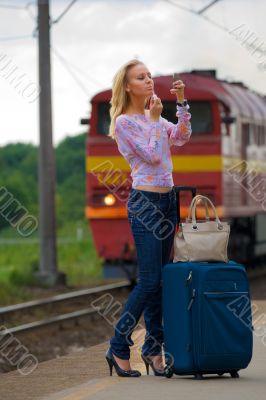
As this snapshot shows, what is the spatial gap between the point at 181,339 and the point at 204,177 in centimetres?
1313

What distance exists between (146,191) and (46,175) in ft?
50.0

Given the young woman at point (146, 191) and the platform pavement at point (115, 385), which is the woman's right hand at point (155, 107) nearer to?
the young woman at point (146, 191)

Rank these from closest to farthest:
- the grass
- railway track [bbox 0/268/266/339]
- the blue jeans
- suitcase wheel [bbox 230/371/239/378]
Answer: the blue jeans, suitcase wheel [bbox 230/371/239/378], railway track [bbox 0/268/266/339], the grass

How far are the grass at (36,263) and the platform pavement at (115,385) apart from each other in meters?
11.2

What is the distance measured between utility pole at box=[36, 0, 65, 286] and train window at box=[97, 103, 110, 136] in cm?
166

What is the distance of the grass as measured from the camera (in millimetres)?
22589

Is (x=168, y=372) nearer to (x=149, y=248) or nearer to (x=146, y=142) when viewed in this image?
(x=149, y=248)

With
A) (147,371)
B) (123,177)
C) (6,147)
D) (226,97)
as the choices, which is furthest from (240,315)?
(6,147)

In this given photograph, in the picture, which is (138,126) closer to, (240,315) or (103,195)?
(240,315)

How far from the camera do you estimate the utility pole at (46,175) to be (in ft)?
75.2

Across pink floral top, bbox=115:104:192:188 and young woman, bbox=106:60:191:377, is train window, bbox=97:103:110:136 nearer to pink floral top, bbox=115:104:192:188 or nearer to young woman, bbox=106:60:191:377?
young woman, bbox=106:60:191:377

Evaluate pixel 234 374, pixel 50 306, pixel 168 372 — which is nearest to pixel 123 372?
pixel 168 372

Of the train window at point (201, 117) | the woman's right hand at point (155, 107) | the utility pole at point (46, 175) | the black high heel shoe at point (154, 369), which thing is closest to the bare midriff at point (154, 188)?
the woman's right hand at point (155, 107)

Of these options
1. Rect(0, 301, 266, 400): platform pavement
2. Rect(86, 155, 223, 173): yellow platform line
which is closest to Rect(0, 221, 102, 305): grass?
Rect(86, 155, 223, 173): yellow platform line
